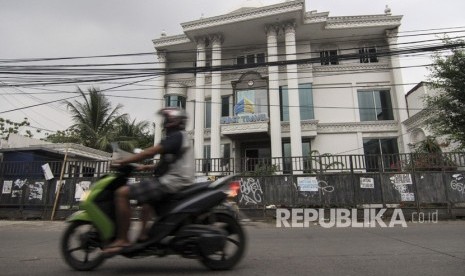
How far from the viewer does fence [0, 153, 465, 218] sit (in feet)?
40.5

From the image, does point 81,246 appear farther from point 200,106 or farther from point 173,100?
point 173,100

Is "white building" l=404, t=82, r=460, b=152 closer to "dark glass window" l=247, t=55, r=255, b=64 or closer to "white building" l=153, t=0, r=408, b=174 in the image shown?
"white building" l=153, t=0, r=408, b=174

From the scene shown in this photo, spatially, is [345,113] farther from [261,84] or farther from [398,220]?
[398,220]

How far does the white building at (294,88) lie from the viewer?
825 inches

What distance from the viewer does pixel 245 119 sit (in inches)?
822

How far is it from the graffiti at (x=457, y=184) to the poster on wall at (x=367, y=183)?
2569 mm

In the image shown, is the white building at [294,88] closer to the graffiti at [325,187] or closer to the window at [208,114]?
the window at [208,114]

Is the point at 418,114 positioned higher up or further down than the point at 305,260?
higher up

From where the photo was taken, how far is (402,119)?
21.6m

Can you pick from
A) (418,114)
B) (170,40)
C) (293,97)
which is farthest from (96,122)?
(418,114)

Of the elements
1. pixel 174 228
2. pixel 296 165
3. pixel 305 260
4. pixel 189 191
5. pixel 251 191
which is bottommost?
A: pixel 305 260

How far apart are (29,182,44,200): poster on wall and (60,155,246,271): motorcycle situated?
10.6 meters

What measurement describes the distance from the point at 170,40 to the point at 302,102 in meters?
9.64

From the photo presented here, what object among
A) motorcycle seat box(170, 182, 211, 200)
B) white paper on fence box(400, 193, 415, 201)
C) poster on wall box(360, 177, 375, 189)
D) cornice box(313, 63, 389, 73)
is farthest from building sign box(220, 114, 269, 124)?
motorcycle seat box(170, 182, 211, 200)
